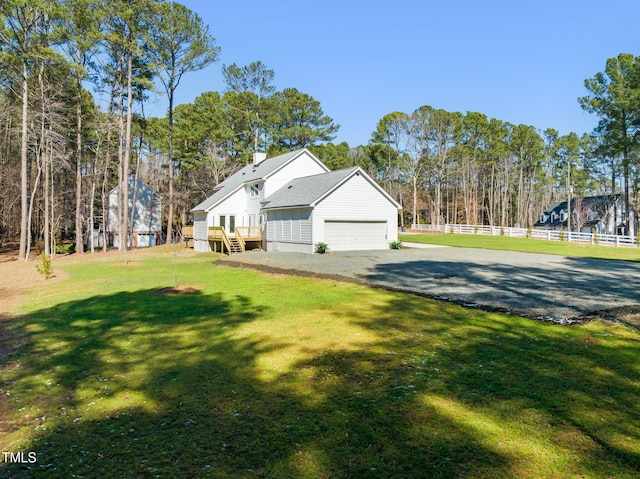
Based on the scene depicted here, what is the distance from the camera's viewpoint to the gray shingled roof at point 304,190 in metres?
23.8

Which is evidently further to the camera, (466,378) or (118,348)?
(118,348)

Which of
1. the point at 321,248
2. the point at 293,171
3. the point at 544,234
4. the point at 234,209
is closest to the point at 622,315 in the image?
the point at 321,248

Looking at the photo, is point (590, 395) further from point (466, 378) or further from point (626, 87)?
point (626, 87)

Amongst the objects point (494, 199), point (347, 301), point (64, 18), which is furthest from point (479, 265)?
point (494, 199)

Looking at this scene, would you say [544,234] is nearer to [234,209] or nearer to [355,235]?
[355,235]

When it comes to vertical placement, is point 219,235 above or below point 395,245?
above

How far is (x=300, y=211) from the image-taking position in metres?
24.1

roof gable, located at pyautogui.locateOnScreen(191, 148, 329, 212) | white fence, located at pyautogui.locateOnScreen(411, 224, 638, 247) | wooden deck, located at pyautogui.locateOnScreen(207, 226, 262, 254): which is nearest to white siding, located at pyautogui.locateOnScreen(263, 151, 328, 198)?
roof gable, located at pyautogui.locateOnScreen(191, 148, 329, 212)

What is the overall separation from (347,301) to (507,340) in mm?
4181

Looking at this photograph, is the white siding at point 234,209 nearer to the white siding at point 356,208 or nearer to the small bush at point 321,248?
the white siding at point 356,208

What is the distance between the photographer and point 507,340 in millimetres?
6426

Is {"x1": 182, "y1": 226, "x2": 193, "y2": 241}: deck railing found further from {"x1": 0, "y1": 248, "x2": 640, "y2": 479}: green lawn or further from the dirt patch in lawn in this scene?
the dirt patch in lawn

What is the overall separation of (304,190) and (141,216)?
82.8 ft

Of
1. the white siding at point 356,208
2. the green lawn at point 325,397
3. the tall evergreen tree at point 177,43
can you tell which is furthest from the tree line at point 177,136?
the green lawn at point 325,397
